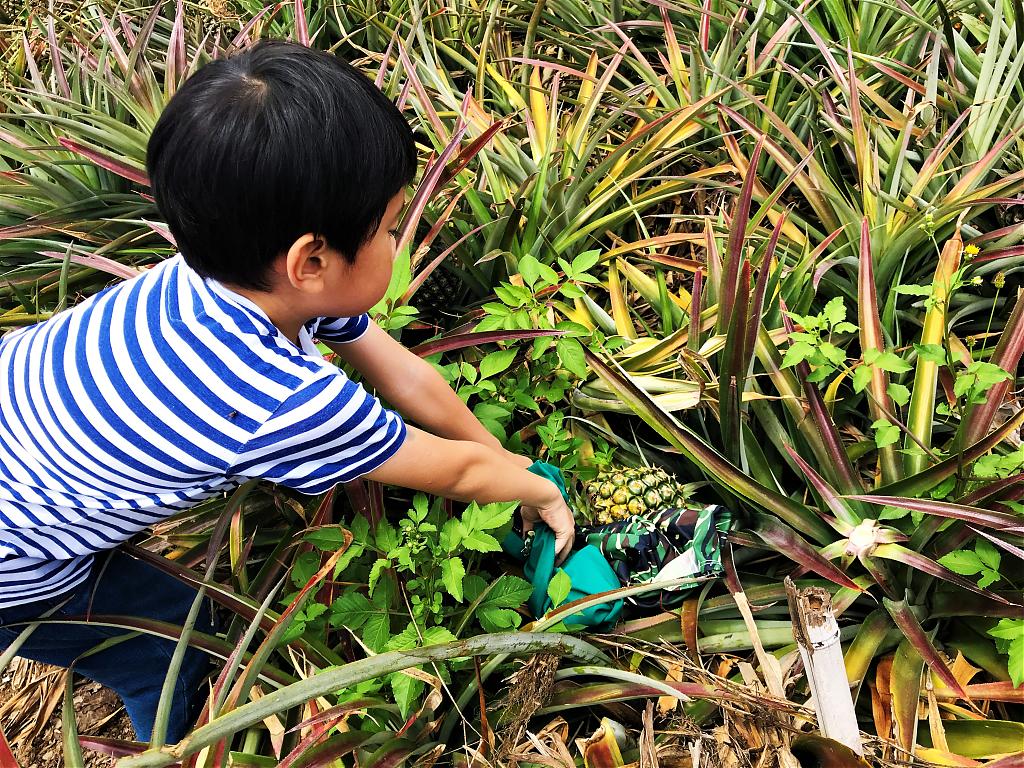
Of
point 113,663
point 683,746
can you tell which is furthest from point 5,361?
point 683,746

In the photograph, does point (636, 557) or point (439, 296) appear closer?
point (636, 557)

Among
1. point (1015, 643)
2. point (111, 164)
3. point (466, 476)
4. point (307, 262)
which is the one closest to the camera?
point (307, 262)

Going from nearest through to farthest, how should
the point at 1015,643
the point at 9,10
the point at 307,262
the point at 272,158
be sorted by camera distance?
the point at 272,158 < the point at 307,262 < the point at 1015,643 < the point at 9,10

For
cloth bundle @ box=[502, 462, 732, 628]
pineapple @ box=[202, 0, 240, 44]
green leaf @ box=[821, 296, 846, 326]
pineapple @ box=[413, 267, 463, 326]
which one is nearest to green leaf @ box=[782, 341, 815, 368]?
green leaf @ box=[821, 296, 846, 326]

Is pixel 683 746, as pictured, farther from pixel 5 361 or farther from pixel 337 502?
pixel 5 361

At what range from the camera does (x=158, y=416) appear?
1.03 metres

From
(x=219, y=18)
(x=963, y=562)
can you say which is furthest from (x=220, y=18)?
(x=963, y=562)

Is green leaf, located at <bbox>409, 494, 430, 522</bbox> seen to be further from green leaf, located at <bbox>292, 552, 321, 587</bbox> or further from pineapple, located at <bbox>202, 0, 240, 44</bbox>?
pineapple, located at <bbox>202, 0, 240, 44</bbox>

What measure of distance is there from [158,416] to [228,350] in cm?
14

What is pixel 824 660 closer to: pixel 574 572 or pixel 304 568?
pixel 574 572

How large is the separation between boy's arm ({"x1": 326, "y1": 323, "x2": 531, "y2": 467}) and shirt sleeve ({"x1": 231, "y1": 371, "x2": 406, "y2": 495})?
1.06 ft

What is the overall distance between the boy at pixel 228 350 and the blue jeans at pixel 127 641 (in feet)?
0.12

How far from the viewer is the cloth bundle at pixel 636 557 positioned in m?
1.43

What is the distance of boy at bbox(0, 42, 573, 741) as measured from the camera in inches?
36.0
